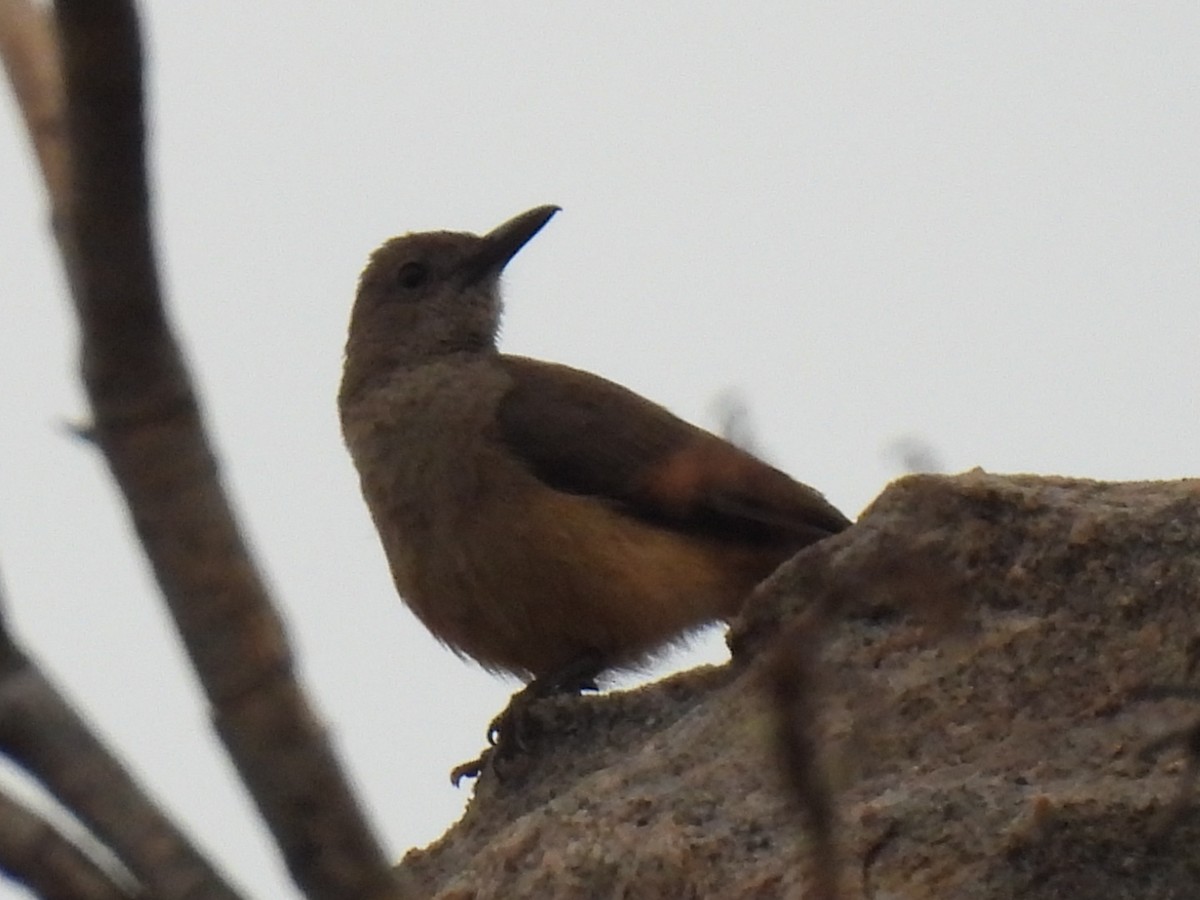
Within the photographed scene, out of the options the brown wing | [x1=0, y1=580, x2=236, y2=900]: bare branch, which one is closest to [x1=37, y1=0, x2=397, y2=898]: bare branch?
[x1=0, y1=580, x2=236, y2=900]: bare branch

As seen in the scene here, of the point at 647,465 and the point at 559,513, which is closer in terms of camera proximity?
the point at 559,513

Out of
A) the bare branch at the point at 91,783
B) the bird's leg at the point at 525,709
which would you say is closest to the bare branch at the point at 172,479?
the bare branch at the point at 91,783

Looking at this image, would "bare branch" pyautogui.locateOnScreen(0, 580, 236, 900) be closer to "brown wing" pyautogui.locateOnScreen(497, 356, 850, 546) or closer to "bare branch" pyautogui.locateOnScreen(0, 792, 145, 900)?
"bare branch" pyautogui.locateOnScreen(0, 792, 145, 900)

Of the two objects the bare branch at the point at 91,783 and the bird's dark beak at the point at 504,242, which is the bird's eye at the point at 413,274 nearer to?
the bird's dark beak at the point at 504,242

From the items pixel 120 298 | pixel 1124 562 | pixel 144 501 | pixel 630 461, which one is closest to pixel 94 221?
pixel 120 298

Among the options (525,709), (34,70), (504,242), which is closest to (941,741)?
(525,709)

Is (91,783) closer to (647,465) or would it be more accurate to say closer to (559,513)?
(559,513)
